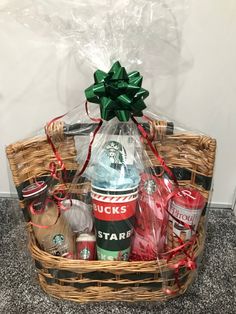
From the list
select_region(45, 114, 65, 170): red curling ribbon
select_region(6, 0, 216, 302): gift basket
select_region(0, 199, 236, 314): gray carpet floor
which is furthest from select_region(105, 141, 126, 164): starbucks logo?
select_region(0, 199, 236, 314): gray carpet floor

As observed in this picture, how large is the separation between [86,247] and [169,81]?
43cm

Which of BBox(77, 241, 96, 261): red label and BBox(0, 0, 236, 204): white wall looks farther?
BBox(0, 0, 236, 204): white wall

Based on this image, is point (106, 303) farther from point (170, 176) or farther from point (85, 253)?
point (170, 176)

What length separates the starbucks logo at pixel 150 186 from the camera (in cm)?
67

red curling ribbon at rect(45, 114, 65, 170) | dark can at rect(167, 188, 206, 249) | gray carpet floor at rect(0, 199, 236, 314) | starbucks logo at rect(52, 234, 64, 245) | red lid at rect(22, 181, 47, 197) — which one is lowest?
gray carpet floor at rect(0, 199, 236, 314)

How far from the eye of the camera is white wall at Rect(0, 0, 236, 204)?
0.79 m

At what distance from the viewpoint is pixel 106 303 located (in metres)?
0.69

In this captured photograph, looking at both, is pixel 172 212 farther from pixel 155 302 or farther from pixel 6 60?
pixel 6 60

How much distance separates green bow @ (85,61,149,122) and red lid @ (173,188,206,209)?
18cm

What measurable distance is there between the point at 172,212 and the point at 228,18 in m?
0.45

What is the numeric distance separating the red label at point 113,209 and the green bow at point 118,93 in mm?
151

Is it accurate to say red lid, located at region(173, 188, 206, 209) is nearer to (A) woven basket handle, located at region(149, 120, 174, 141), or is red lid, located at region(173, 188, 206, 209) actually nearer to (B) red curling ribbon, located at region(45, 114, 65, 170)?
(A) woven basket handle, located at region(149, 120, 174, 141)

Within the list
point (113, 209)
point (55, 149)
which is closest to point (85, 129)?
point (55, 149)

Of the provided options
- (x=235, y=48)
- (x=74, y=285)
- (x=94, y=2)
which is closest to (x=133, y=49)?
(x=94, y=2)
